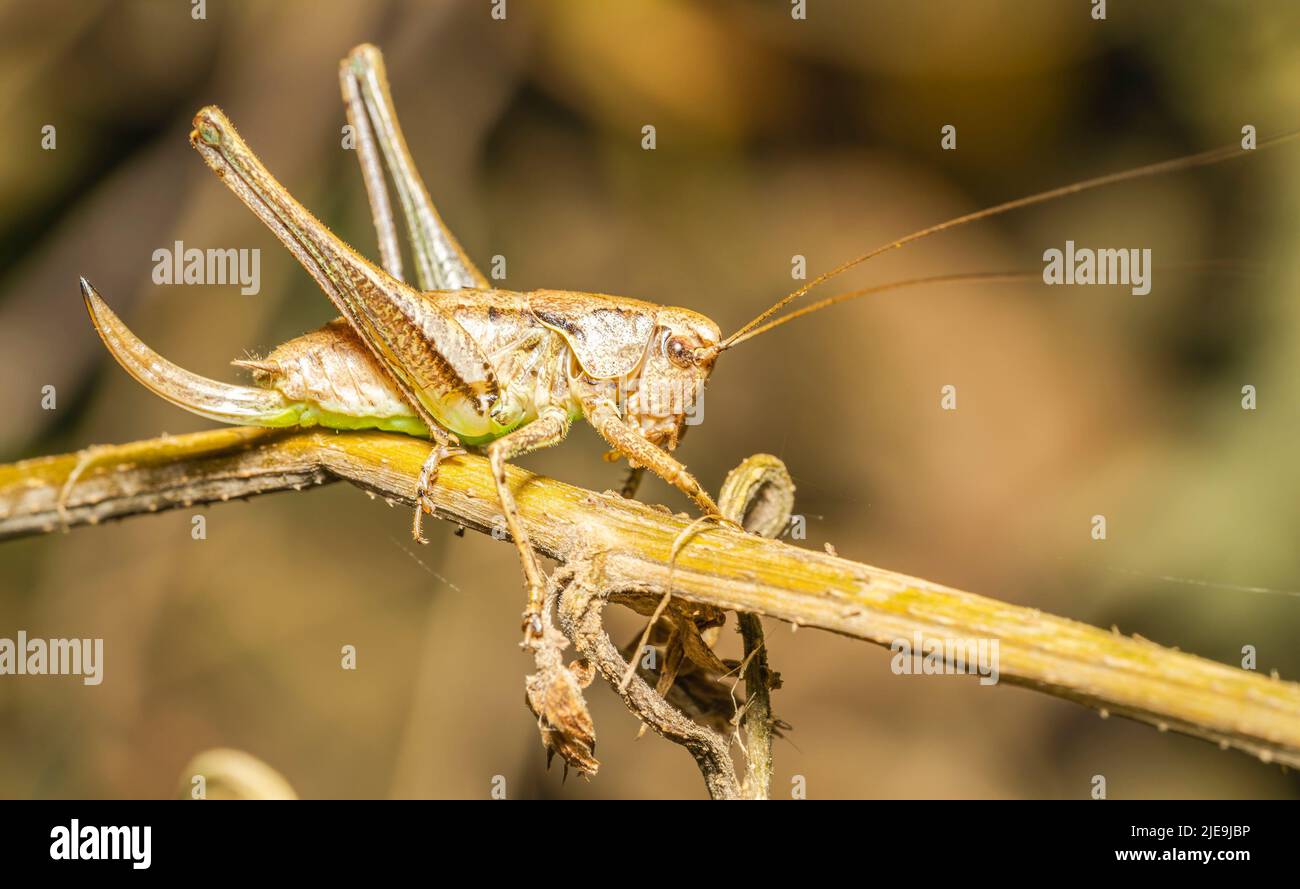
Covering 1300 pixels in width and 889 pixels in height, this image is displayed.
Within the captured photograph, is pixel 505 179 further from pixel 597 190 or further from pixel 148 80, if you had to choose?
pixel 148 80

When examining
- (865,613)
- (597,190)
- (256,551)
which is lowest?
(865,613)

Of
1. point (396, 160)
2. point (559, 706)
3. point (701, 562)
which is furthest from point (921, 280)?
point (396, 160)

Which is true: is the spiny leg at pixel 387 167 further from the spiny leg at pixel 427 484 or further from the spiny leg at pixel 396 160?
the spiny leg at pixel 427 484

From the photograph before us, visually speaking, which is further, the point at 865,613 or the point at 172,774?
the point at 172,774

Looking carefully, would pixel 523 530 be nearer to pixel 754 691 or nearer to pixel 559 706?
pixel 559 706

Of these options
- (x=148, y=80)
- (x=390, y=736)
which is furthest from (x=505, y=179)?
(x=390, y=736)

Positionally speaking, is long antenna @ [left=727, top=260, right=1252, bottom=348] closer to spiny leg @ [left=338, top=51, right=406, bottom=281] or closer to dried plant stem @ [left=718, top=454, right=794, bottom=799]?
dried plant stem @ [left=718, top=454, right=794, bottom=799]

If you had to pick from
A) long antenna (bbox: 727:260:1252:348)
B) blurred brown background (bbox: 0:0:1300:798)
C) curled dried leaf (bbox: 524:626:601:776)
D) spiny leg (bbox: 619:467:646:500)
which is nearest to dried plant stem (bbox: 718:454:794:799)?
curled dried leaf (bbox: 524:626:601:776)

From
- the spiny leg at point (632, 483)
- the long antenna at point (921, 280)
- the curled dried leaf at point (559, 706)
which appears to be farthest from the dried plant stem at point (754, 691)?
the spiny leg at point (632, 483)
